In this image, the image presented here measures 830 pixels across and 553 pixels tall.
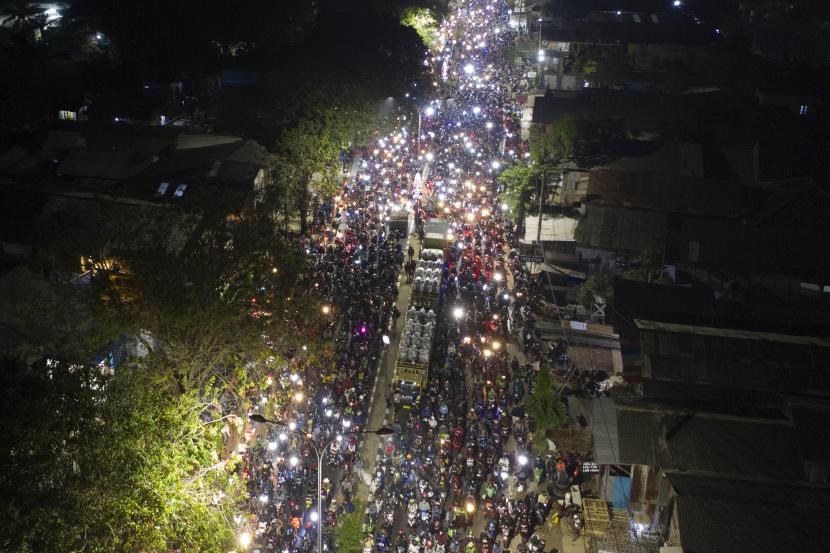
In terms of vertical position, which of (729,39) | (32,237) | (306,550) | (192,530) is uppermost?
(729,39)

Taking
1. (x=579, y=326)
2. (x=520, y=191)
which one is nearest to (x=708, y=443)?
(x=579, y=326)

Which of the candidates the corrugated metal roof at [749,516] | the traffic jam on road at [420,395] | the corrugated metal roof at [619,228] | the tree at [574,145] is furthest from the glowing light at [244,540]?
the tree at [574,145]

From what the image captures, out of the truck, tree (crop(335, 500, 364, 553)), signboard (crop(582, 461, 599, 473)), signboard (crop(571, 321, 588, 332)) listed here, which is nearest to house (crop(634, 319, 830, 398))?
signboard (crop(582, 461, 599, 473))

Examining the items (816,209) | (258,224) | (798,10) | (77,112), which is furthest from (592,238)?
(798,10)

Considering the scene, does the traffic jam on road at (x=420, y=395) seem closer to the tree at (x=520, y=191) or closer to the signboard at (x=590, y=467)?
the signboard at (x=590, y=467)

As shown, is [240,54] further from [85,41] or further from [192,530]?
[192,530]

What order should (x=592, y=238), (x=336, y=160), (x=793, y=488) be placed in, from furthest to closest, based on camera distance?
(x=336, y=160) < (x=592, y=238) < (x=793, y=488)
